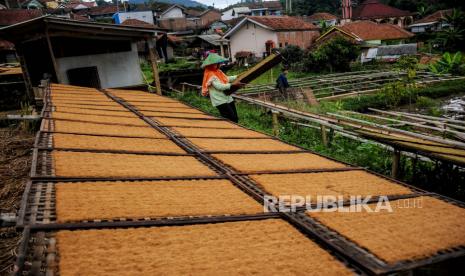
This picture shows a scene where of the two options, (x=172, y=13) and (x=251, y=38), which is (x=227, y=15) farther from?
(x=251, y=38)

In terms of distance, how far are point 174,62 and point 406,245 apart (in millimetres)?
36789

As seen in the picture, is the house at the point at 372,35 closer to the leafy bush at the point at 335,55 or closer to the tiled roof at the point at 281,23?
the tiled roof at the point at 281,23

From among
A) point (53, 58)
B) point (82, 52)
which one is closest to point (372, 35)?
point (82, 52)

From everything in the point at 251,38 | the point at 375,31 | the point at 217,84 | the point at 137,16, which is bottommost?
the point at 217,84

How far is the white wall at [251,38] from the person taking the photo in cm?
3534

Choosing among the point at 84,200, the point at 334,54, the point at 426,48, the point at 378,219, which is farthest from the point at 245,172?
the point at 426,48

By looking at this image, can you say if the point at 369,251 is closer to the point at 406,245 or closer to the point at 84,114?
the point at 406,245

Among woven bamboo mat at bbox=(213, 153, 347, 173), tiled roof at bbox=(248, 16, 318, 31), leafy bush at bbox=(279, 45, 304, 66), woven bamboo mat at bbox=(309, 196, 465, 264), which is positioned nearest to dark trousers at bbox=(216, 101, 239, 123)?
woven bamboo mat at bbox=(213, 153, 347, 173)

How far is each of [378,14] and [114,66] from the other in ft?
170

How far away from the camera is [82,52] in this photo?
12.1 metres

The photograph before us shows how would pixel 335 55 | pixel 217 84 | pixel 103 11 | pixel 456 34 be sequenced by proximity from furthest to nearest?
pixel 103 11, pixel 456 34, pixel 335 55, pixel 217 84

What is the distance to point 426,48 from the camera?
37.1m

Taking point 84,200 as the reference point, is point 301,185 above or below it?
below

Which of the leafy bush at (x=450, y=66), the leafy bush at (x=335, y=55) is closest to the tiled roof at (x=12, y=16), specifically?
the leafy bush at (x=335, y=55)
